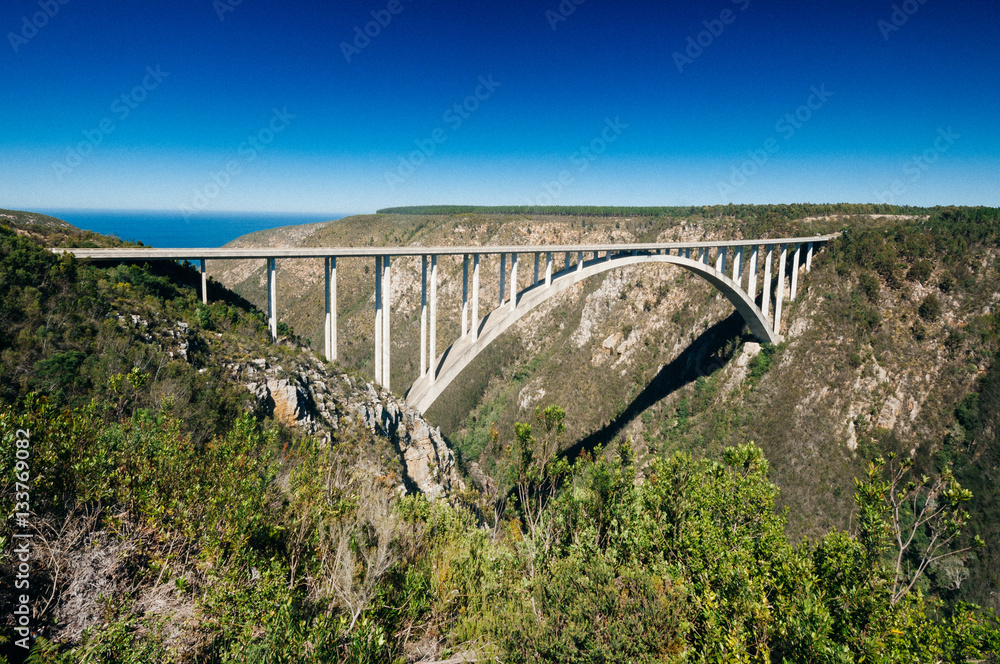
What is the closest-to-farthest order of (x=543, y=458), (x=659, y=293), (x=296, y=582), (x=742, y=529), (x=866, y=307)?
1. (x=296, y=582)
2. (x=742, y=529)
3. (x=543, y=458)
4. (x=866, y=307)
5. (x=659, y=293)

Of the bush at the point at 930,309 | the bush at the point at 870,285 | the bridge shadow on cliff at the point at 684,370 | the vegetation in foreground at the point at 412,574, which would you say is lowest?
the bridge shadow on cliff at the point at 684,370

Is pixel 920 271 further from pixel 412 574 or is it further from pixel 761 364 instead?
pixel 412 574

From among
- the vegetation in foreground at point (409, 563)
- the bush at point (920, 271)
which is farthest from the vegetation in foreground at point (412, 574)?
the bush at point (920, 271)

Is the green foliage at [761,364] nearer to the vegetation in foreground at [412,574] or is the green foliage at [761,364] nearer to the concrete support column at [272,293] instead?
the vegetation in foreground at [412,574]

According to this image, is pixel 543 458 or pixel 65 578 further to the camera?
pixel 543 458

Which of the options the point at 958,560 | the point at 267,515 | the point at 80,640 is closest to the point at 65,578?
the point at 80,640

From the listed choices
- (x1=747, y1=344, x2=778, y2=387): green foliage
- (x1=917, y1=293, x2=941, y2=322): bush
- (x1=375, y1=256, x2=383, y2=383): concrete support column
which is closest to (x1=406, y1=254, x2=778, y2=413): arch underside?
(x1=375, y1=256, x2=383, y2=383): concrete support column

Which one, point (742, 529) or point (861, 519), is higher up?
point (861, 519)

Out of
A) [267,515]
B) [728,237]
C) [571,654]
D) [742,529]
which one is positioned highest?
[728,237]

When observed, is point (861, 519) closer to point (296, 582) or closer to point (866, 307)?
point (296, 582)
